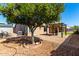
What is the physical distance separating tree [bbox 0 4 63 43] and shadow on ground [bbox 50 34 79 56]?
426 mm

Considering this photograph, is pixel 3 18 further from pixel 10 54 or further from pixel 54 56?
pixel 54 56

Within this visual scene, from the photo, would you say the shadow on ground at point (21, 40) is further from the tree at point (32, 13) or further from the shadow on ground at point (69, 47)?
the shadow on ground at point (69, 47)

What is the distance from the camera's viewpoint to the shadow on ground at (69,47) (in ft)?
19.5

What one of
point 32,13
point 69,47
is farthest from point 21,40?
point 69,47

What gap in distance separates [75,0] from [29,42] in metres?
1.06

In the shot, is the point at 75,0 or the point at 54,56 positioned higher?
the point at 75,0

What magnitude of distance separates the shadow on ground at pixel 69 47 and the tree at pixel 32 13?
0.43 meters

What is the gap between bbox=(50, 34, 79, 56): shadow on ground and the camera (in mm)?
5945

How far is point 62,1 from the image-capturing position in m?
5.89

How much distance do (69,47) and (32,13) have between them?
86 centimetres

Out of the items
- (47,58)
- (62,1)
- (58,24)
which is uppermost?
(62,1)

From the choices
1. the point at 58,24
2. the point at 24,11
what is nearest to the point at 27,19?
the point at 24,11

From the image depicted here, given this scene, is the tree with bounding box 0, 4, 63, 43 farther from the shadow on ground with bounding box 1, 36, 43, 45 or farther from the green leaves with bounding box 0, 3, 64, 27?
the shadow on ground with bounding box 1, 36, 43, 45

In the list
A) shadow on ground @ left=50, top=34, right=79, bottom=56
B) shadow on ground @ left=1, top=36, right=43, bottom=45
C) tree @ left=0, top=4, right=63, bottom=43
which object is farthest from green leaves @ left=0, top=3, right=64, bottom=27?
shadow on ground @ left=50, top=34, right=79, bottom=56
